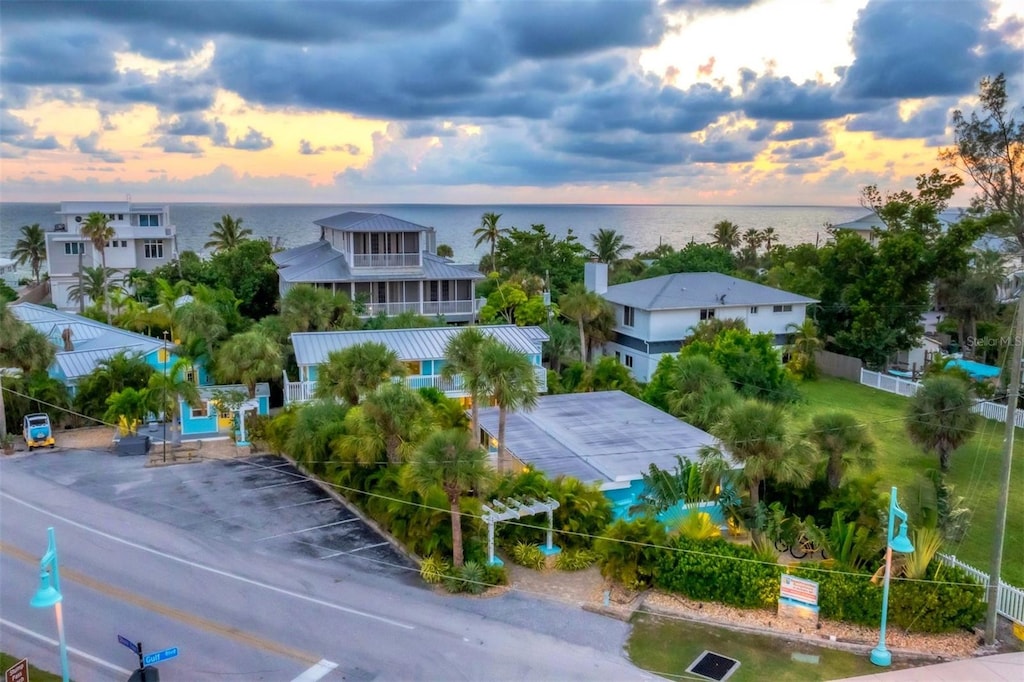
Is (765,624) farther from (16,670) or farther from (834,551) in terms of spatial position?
(16,670)

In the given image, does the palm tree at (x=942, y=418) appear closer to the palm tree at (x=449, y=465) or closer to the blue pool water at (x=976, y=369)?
the blue pool water at (x=976, y=369)

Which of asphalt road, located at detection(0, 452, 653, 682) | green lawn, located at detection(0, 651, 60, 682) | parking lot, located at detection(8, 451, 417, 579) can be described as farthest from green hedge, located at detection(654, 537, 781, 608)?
green lawn, located at detection(0, 651, 60, 682)

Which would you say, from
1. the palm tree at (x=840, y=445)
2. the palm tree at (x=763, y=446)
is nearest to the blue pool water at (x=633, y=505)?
the palm tree at (x=763, y=446)

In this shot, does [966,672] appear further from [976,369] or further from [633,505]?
[976,369]

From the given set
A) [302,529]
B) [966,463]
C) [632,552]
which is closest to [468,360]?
[302,529]

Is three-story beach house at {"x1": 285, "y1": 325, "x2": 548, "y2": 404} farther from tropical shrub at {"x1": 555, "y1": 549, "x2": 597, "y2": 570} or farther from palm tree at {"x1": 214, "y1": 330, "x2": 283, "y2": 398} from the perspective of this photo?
tropical shrub at {"x1": 555, "y1": 549, "x2": 597, "y2": 570}

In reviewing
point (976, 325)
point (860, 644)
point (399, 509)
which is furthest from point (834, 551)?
point (976, 325)
